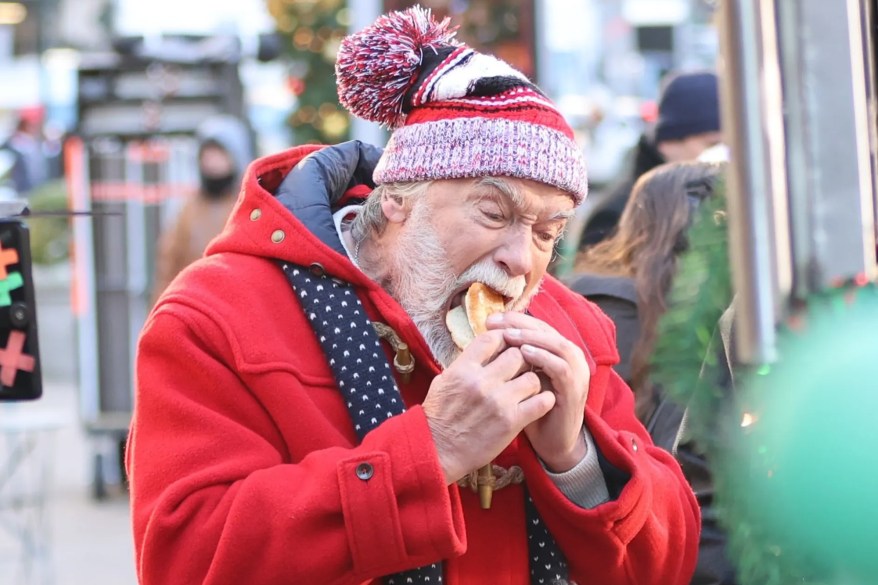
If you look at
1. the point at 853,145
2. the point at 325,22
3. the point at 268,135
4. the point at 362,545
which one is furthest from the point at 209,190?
the point at 268,135

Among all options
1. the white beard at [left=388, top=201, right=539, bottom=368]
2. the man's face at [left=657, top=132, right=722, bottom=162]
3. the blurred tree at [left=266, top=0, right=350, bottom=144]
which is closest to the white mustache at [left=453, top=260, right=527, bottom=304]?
the white beard at [left=388, top=201, right=539, bottom=368]

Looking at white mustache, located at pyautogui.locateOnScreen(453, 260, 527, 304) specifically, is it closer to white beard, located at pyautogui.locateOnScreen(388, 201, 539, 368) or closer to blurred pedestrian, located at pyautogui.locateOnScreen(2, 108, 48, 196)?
white beard, located at pyautogui.locateOnScreen(388, 201, 539, 368)

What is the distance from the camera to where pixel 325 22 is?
11.4m

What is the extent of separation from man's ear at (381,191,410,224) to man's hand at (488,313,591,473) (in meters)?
0.35

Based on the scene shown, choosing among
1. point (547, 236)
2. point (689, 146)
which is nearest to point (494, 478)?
point (547, 236)

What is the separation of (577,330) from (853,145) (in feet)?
4.35

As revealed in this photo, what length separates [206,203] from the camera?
8242mm

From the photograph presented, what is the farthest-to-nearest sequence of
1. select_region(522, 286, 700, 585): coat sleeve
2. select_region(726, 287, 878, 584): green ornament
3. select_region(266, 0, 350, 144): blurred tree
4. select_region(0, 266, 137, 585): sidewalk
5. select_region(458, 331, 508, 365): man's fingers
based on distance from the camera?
select_region(266, 0, 350, 144): blurred tree
select_region(0, 266, 137, 585): sidewalk
select_region(522, 286, 700, 585): coat sleeve
select_region(458, 331, 508, 365): man's fingers
select_region(726, 287, 878, 584): green ornament

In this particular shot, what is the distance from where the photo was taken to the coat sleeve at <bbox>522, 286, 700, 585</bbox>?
238 centimetres

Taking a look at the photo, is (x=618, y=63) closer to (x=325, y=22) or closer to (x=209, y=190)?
(x=325, y=22)

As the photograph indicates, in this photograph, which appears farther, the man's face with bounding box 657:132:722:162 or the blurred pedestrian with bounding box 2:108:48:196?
the blurred pedestrian with bounding box 2:108:48:196

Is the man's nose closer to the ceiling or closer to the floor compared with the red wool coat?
closer to the ceiling

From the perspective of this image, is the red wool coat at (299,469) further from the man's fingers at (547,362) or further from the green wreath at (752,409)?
the green wreath at (752,409)

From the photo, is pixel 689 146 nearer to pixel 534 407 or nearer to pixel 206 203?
pixel 534 407
